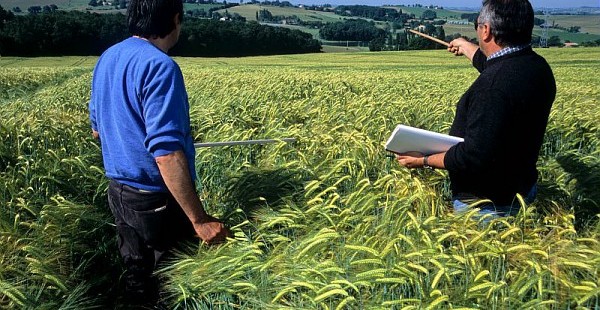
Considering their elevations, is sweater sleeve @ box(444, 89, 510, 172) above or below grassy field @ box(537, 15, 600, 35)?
above

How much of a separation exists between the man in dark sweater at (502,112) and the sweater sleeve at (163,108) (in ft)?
4.43

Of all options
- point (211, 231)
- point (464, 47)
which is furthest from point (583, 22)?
point (211, 231)

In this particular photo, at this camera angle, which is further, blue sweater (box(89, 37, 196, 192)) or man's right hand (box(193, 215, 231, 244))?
man's right hand (box(193, 215, 231, 244))

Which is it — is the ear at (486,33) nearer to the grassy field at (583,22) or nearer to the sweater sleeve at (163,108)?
the sweater sleeve at (163,108)

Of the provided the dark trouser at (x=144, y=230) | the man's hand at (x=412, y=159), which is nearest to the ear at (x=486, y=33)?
the man's hand at (x=412, y=159)

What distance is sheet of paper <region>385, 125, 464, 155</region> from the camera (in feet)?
9.35

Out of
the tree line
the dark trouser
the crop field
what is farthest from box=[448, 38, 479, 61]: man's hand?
the tree line

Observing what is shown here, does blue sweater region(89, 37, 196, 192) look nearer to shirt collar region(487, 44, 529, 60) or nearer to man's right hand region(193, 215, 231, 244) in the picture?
man's right hand region(193, 215, 231, 244)

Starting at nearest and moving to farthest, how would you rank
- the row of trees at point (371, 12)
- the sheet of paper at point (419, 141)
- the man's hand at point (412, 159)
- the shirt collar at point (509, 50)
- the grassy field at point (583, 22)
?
1. the shirt collar at point (509, 50)
2. the sheet of paper at point (419, 141)
3. the man's hand at point (412, 159)
4. the grassy field at point (583, 22)
5. the row of trees at point (371, 12)

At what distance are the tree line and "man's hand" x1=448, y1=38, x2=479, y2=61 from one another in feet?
123

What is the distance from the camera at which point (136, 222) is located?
278 centimetres

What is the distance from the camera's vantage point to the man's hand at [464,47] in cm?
378

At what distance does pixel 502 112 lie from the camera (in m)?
2.56

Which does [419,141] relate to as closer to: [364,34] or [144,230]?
[144,230]
